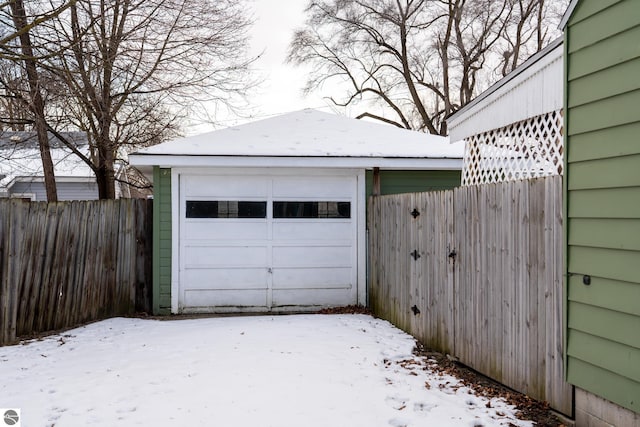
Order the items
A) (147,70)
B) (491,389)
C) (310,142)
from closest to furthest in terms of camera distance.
A: (491,389) → (310,142) → (147,70)

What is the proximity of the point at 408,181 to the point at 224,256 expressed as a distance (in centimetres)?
305

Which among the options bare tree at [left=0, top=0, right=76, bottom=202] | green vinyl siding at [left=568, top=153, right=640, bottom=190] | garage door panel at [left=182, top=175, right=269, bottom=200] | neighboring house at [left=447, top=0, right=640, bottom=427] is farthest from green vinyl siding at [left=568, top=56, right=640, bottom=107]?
bare tree at [left=0, top=0, right=76, bottom=202]

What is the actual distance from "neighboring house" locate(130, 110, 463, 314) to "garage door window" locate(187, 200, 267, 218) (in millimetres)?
15

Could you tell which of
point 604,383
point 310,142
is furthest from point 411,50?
point 604,383

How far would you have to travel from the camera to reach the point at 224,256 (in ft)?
26.3

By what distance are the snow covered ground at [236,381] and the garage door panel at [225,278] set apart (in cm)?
144

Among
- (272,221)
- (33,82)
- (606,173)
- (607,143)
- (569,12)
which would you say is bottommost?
(272,221)

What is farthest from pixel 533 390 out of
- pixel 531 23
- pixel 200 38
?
pixel 531 23

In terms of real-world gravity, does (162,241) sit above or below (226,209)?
below

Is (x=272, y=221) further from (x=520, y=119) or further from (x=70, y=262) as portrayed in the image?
(x=520, y=119)

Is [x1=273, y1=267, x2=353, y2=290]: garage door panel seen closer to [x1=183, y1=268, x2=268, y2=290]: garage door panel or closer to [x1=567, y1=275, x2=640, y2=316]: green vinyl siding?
[x1=183, y1=268, x2=268, y2=290]: garage door panel

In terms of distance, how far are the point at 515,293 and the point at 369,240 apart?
4.01 meters

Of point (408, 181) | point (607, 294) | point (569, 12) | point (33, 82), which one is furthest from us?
point (33, 82)

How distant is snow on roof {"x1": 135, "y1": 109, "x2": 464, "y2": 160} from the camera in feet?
25.7
